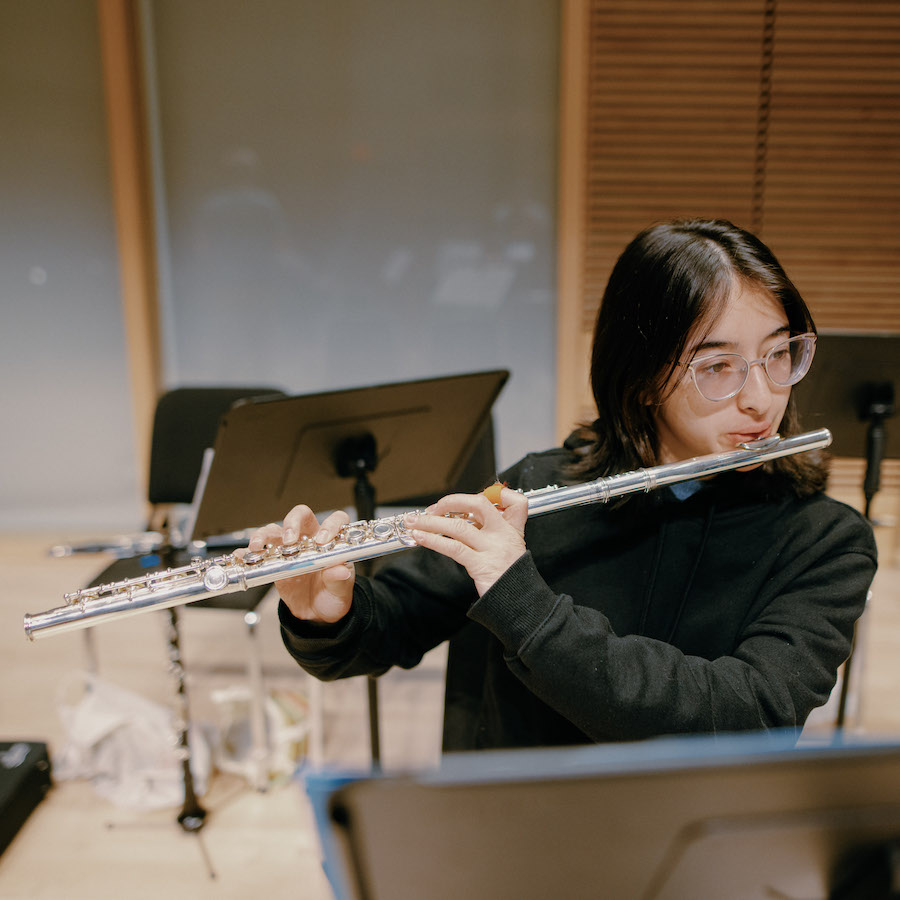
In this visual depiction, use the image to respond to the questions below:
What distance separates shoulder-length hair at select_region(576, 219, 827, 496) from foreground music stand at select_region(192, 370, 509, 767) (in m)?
0.35

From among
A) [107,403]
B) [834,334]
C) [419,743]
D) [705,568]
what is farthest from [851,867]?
[107,403]

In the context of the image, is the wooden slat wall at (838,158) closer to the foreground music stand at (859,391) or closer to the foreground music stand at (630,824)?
the foreground music stand at (859,391)

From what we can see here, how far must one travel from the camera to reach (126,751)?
2.07 meters

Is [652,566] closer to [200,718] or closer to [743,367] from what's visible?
[743,367]

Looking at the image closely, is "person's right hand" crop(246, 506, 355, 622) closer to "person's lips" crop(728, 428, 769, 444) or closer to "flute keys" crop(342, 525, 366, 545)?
"flute keys" crop(342, 525, 366, 545)

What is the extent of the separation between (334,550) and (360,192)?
2.76 metres

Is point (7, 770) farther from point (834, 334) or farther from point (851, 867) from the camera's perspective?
point (834, 334)

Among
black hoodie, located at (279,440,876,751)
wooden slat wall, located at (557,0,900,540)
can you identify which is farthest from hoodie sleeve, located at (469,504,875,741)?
wooden slat wall, located at (557,0,900,540)

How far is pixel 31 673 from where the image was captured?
2604 mm

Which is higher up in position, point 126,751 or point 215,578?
point 215,578

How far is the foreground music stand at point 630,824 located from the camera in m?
0.53

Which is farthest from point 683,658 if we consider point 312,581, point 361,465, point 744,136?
point 744,136

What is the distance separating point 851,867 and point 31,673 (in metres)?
2.72

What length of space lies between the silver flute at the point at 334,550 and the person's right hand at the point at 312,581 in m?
0.01
